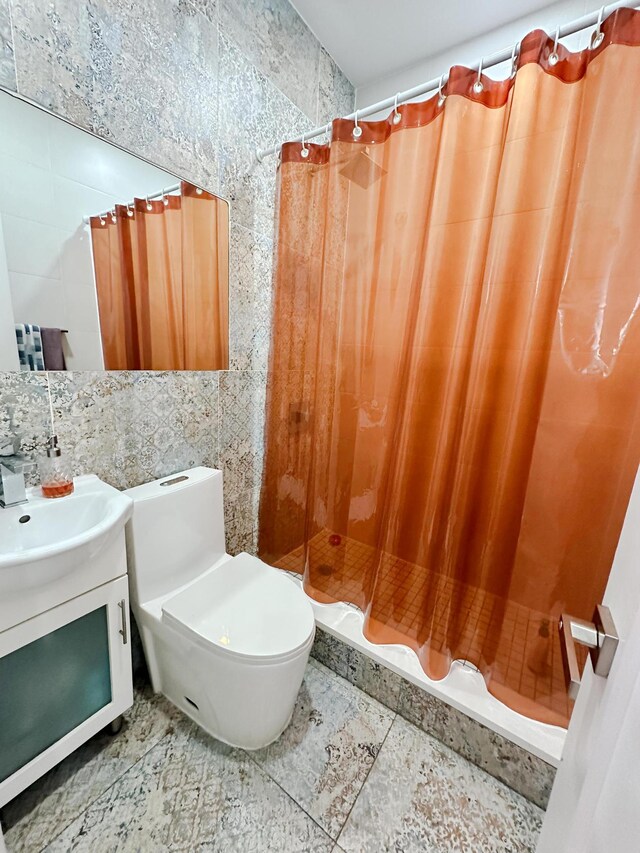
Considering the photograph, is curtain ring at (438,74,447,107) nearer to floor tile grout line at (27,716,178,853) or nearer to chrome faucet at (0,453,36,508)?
chrome faucet at (0,453,36,508)

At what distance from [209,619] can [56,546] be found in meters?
0.55

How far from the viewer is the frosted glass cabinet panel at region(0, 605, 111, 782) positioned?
0.86 metres

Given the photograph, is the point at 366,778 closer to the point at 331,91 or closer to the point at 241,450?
the point at 241,450

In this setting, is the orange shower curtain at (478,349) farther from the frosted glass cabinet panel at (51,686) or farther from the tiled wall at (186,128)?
the frosted glass cabinet panel at (51,686)

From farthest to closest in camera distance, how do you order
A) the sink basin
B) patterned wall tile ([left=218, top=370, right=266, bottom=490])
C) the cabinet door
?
patterned wall tile ([left=218, top=370, right=266, bottom=490]) → the cabinet door → the sink basin

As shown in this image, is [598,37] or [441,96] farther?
[441,96]

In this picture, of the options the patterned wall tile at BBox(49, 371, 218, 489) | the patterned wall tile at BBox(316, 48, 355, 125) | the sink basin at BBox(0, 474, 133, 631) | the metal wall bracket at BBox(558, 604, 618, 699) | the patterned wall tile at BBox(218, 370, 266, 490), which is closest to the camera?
the metal wall bracket at BBox(558, 604, 618, 699)

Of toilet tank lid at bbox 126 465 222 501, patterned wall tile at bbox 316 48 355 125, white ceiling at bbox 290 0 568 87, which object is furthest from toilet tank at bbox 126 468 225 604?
white ceiling at bbox 290 0 568 87

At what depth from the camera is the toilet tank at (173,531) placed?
1149 mm

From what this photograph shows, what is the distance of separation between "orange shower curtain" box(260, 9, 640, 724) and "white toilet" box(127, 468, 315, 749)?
0.45 m

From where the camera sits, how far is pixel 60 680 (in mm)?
950

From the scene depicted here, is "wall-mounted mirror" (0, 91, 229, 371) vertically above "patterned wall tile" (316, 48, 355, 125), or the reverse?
"patterned wall tile" (316, 48, 355, 125)

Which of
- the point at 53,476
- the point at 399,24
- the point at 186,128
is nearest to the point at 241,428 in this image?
the point at 53,476

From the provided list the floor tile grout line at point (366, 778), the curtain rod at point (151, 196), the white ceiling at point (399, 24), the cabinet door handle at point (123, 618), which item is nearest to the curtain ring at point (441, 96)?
the white ceiling at point (399, 24)
